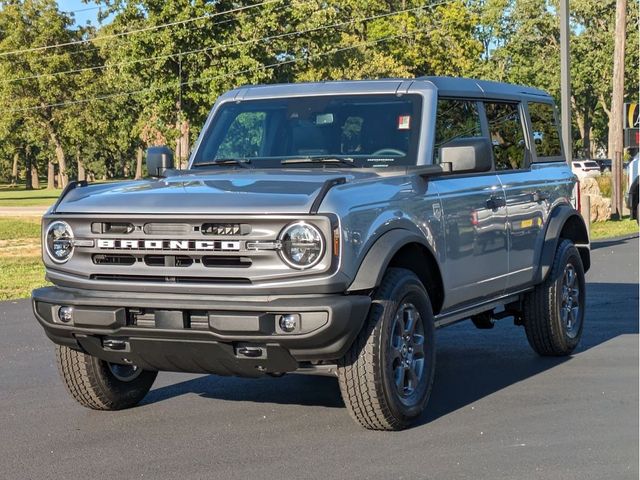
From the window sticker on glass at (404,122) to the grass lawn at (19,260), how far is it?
325 inches

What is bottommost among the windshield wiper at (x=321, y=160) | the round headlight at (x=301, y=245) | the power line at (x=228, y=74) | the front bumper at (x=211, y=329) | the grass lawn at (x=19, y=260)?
the grass lawn at (x=19, y=260)

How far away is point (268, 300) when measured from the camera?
5.86 m

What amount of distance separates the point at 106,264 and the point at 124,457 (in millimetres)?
1063

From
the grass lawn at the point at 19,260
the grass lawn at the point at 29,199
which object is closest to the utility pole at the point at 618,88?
the grass lawn at the point at 19,260

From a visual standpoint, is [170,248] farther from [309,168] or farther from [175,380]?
[175,380]

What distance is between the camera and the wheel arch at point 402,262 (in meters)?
6.04

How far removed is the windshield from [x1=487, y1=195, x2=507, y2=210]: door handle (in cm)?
79

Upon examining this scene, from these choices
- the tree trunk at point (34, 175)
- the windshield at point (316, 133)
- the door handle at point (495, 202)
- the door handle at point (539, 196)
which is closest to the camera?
the windshield at point (316, 133)

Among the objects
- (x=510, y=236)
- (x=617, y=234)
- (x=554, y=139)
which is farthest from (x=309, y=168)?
(x=617, y=234)

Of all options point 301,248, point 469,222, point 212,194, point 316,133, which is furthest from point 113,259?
point 469,222

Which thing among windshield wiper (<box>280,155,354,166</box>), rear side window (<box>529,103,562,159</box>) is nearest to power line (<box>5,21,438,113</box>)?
rear side window (<box>529,103,562,159</box>)

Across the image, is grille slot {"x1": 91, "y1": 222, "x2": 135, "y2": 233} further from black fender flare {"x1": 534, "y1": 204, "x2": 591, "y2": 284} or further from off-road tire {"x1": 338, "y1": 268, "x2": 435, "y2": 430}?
black fender flare {"x1": 534, "y1": 204, "x2": 591, "y2": 284}

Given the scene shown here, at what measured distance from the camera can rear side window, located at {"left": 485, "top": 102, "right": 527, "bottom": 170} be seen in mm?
8336

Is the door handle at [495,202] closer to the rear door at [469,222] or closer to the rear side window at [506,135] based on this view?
the rear door at [469,222]
